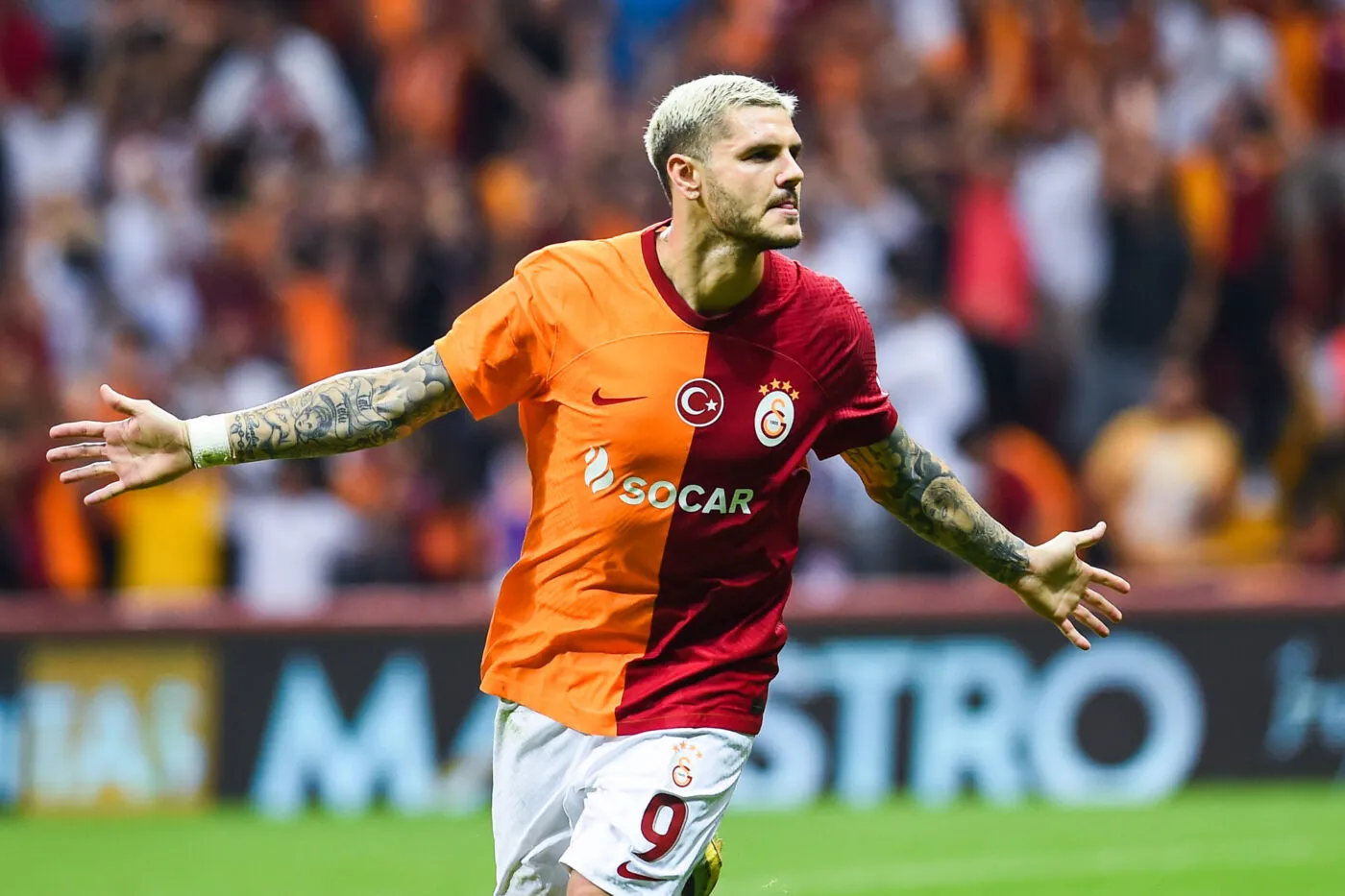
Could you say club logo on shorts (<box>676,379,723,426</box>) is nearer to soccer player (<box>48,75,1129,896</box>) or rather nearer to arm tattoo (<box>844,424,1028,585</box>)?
soccer player (<box>48,75,1129,896</box>)

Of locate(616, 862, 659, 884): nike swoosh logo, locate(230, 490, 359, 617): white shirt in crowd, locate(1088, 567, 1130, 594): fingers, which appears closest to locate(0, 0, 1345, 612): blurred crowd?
locate(230, 490, 359, 617): white shirt in crowd

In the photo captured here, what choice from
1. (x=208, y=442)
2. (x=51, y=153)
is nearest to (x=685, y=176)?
(x=208, y=442)

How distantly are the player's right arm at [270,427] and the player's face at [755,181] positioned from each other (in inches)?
32.0

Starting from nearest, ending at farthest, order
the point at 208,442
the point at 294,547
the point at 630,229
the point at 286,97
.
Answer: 1. the point at 208,442
2. the point at 294,547
3. the point at 630,229
4. the point at 286,97

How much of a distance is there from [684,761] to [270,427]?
130 centimetres

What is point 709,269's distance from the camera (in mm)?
5480

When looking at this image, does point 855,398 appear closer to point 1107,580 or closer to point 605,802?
point 1107,580

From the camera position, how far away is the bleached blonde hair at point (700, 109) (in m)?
5.45

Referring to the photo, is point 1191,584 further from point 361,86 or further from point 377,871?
point 361,86

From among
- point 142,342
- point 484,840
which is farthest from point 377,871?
point 142,342

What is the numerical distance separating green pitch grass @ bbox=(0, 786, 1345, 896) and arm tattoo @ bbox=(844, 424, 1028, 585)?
360 cm

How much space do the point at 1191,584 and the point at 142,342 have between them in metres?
6.57

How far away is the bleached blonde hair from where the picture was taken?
5.45 meters

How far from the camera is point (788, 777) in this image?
1218cm
